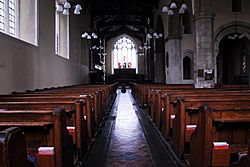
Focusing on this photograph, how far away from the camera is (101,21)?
31.5m

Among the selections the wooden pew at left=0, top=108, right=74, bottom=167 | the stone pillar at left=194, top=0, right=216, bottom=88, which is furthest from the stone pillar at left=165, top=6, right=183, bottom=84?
the wooden pew at left=0, top=108, right=74, bottom=167

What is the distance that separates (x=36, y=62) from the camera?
9.46 meters

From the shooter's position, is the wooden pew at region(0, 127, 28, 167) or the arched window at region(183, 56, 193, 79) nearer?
the wooden pew at region(0, 127, 28, 167)

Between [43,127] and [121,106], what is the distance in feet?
32.2

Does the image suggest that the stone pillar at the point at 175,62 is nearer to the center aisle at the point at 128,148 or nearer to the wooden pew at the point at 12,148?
the center aisle at the point at 128,148

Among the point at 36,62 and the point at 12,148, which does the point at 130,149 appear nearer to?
the point at 12,148

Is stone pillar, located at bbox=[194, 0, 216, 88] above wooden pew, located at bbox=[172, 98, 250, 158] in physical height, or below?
above

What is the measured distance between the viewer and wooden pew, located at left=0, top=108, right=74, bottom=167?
8.25 ft

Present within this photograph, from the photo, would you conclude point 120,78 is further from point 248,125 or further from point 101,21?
point 248,125

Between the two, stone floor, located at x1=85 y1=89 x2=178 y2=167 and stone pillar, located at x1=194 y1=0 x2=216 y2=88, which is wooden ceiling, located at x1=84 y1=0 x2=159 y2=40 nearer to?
stone pillar, located at x1=194 y1=0 x2=216 y2=88

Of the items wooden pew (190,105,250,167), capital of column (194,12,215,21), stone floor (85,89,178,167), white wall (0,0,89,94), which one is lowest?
stone floor (85,89,178,167)

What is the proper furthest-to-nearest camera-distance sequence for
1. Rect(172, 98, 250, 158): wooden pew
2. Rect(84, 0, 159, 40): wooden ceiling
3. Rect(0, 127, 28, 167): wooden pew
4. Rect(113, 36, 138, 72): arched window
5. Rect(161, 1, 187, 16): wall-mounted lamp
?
Rect(113, 36, 138, 72): arched window, Rect(84, 0, 159, 40): wooden ceiling, Rect(161, 1, 187, 16): wall-mounted lamp, Rect(172, 98, 250, 158): wooden pew, Rect(0, 127, 28, 167): wooden pew

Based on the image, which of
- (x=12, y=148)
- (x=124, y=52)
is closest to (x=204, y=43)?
(x=12, y=148)

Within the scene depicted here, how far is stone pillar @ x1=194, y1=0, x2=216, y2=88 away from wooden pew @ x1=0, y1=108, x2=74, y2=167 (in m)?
9.44
